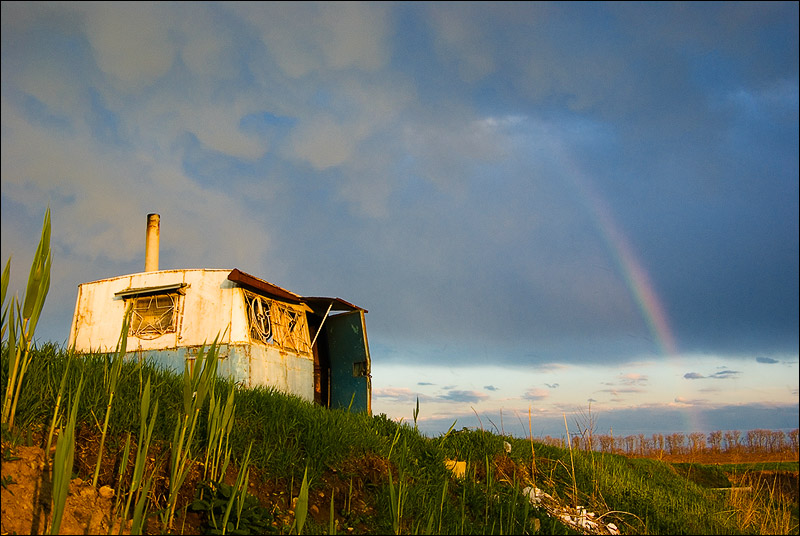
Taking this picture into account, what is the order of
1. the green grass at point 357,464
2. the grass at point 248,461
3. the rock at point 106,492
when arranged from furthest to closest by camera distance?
the green grass at point 357,464 → the rock at point 106,492 → the grass at point 248,461

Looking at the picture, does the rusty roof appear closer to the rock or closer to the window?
the window

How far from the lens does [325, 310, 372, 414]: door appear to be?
1393 cm

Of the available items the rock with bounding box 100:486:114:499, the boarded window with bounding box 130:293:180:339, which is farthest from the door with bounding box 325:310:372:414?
the rock with bounding box 100:486:114:499

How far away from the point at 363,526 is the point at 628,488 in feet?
18.0

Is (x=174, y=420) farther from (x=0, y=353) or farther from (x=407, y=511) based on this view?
(x=407, y=511)

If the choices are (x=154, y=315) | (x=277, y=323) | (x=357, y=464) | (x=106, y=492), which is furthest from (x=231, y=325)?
(x=106, y=492)

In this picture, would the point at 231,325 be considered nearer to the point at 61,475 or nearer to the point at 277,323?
the point at 277,323

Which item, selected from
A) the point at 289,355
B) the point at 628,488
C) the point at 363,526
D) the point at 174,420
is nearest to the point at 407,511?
the point at 363,526

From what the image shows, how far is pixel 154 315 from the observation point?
12.8 metres

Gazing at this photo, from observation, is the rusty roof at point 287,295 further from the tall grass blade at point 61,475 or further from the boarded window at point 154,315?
the tall grass blade at point 61,475

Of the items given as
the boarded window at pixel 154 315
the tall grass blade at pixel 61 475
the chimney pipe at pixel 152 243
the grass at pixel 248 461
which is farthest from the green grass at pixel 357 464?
the chimney pipe at pixel 152 243

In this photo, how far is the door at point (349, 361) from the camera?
1393 cm

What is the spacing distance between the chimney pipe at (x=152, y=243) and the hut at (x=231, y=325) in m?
2.04

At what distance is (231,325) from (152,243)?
5.23 meters
